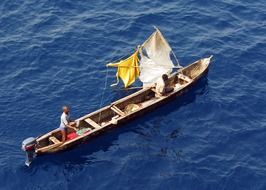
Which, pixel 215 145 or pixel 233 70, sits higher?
pixel 233 70

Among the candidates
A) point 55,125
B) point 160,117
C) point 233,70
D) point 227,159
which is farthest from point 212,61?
point 55,125

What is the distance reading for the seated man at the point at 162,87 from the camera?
43.2 m

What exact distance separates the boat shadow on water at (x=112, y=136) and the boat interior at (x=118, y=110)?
2.95 feet

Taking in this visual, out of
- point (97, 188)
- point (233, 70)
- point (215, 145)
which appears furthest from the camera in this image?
point (233, 70)

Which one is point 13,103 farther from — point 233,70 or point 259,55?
point 259,55

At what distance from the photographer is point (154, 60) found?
4550cm

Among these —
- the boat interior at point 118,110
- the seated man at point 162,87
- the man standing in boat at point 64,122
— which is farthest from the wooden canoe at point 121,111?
the man standing in boat at point 64,122

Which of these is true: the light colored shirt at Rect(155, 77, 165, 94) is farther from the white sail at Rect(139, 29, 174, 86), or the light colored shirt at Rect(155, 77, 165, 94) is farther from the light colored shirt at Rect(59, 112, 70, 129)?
the light colored shirt at Rect(59, 112, 70, 129)

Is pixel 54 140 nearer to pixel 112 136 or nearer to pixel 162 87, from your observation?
pixel 112 136

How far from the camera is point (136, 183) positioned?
120 ft

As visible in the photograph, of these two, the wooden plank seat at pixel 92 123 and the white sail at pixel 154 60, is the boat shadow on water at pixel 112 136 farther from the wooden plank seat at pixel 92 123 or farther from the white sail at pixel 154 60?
the white sail at pixel 154 60

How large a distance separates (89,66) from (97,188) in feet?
48.0

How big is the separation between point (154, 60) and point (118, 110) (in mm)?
6328

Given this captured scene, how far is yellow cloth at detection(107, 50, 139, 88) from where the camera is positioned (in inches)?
1737
